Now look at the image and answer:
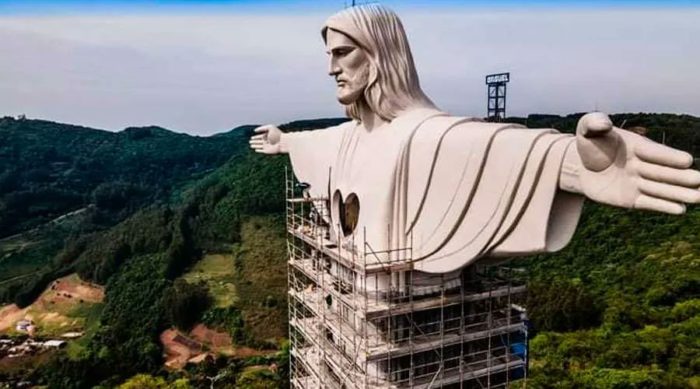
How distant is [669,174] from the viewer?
21.6 ft

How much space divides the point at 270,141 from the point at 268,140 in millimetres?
83

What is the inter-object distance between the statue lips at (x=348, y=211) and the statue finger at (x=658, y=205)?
15.1ft

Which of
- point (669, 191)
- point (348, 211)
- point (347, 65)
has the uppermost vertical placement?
point (347, 65)

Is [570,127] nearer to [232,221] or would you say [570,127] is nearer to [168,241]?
[232,221]

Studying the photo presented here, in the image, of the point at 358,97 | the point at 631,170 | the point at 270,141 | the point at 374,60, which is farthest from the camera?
the point at 270,141

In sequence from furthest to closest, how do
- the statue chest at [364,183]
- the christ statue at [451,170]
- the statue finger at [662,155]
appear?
1. the statue chest at [364,183]
2. the christ statue at [451,170]
3. the statue finger at [662,155]

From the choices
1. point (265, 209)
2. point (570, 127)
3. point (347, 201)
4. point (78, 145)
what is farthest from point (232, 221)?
point (78, 145)

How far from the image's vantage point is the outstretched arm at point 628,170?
6.53 metres

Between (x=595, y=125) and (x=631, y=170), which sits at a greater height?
(x=595, y=125)

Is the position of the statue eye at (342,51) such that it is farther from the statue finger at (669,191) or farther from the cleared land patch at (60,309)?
the cleared land patch at (60,309)

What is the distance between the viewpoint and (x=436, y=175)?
9.09 metres

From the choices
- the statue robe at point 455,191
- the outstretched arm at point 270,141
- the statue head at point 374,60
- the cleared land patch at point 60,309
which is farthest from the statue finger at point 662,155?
the cleared land patch at point 60,309

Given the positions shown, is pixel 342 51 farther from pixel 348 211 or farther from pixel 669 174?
pixel 669 174

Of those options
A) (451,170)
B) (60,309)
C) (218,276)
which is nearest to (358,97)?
(451,170)
